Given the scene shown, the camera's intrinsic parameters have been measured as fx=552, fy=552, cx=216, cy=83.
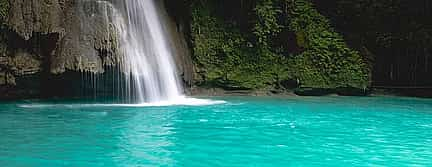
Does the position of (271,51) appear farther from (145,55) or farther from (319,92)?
(145,55)

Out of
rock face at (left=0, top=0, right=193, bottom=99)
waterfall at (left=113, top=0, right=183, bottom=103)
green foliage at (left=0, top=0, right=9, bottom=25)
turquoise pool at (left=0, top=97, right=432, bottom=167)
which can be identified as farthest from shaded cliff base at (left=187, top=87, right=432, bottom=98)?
green foliage at (left=0, top=0, right=9, bottom=25)

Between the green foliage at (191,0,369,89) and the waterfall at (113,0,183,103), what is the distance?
91.5 inches

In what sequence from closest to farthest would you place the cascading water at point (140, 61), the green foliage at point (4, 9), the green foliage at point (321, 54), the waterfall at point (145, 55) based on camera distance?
the green foliage at point (4, 9) < the cascading water at point (140, 61) < the waterfall at point (145, 55) < the green foliage at point (321, 54)

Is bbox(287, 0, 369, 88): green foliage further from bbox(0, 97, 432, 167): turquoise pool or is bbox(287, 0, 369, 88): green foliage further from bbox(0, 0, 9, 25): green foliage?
bbox(0, 0, 9, 25): green foliage

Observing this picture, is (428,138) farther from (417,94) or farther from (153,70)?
(417,94)

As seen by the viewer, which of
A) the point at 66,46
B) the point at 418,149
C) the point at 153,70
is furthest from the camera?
the point at 153,70

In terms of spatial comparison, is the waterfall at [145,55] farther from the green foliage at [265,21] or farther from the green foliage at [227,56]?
the green foliage at [265,21]

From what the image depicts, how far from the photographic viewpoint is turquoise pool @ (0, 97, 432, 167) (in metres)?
6.40

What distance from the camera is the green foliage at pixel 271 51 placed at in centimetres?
1900

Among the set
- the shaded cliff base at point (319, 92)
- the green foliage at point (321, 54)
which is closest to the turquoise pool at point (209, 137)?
the shaded cliff base at point (319, 92)

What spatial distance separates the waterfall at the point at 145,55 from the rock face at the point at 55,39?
0.53 meters

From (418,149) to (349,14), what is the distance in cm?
1318

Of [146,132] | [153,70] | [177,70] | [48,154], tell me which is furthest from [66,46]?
[48,154]

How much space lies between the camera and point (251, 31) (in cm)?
1934
